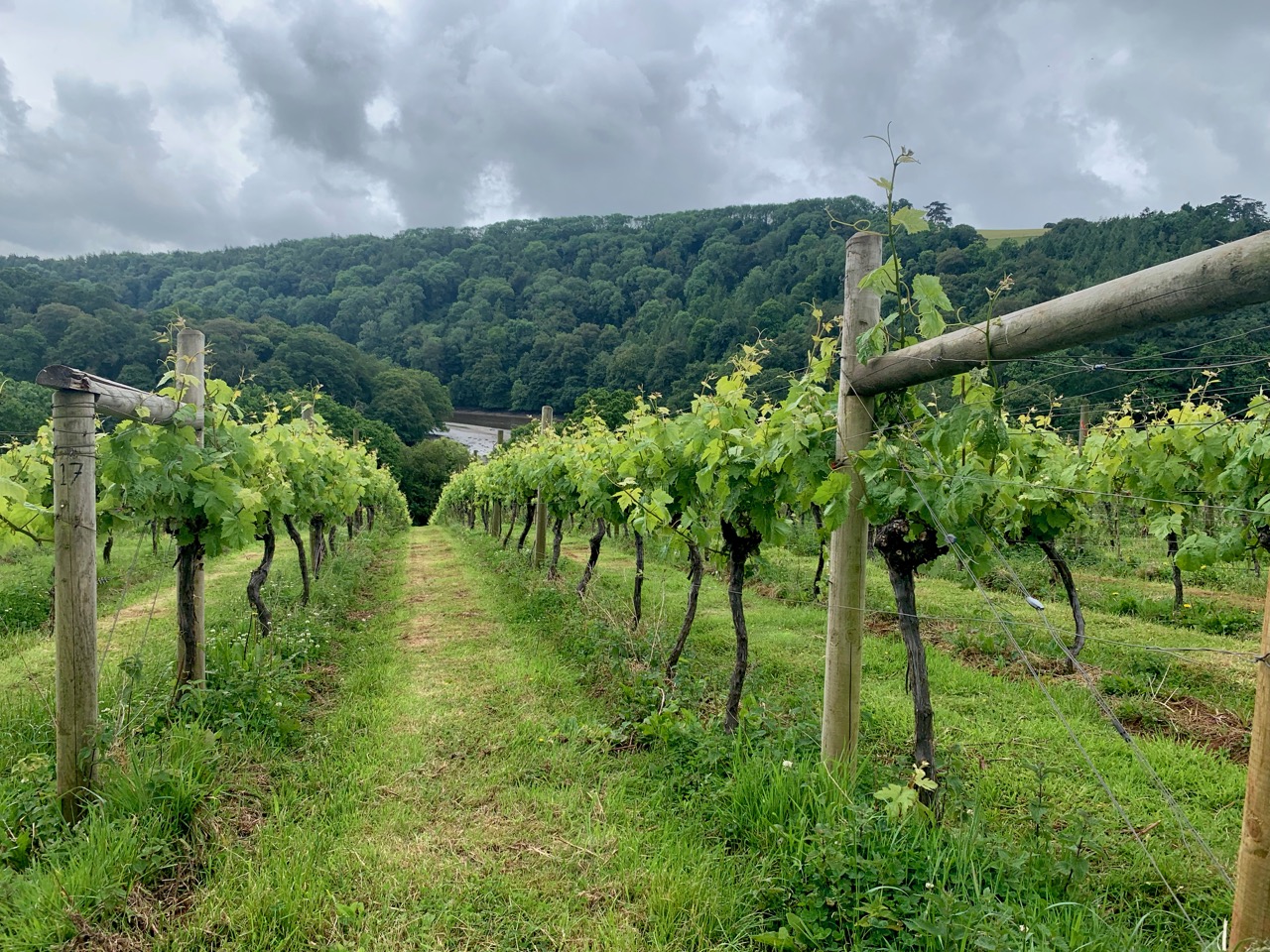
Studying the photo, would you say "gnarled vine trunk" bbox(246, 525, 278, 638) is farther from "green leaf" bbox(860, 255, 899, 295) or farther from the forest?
the forest

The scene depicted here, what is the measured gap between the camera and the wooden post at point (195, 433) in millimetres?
4312

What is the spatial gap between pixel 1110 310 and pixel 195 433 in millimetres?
5065

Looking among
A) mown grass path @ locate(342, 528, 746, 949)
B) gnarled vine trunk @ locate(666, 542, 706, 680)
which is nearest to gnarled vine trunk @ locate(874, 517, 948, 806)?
mown grass path @ locate(342, 528, 746, 949)

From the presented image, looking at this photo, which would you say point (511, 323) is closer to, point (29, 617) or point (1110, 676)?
point (29, 617)

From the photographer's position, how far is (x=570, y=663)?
20.5ft

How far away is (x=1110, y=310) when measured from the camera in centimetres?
200

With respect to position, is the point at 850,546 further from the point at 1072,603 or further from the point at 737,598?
the point at 1072,603

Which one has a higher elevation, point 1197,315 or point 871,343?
point 871,343

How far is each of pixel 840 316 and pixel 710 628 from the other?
5.31 m

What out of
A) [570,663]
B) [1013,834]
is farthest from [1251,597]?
[570,663]

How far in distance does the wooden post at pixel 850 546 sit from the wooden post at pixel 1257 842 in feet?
4.98

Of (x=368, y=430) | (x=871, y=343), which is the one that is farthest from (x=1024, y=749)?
(x=368, y=430)

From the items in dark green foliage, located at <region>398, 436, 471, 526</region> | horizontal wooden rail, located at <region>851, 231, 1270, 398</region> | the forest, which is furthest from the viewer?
dark green foliage, located at <region>398, 436, 471, 526</region>

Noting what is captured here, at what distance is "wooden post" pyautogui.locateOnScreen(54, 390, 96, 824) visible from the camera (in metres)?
3.15
